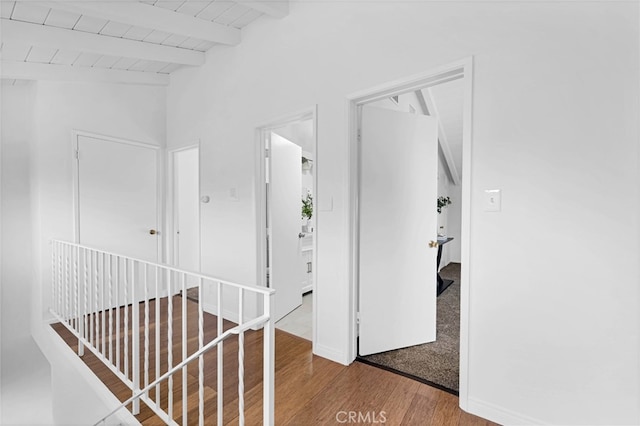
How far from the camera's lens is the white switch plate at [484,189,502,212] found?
166 cm

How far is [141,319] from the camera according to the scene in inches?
127

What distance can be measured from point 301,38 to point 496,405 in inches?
111

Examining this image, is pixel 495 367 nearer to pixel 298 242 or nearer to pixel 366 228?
pixel 366 228

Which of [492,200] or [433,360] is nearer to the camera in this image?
[492,200]

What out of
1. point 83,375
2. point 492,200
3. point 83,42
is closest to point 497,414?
point 492,200

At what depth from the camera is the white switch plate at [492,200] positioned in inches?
65.4

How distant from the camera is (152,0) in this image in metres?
2.28

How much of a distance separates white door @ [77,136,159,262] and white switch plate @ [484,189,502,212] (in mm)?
3593

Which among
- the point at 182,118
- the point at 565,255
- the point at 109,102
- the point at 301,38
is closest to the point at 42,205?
the point at 109,102

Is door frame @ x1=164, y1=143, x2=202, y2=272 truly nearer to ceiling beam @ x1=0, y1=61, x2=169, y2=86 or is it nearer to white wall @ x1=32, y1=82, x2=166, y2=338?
white wall @ x1=32, y1=82, x2=166, y2=338

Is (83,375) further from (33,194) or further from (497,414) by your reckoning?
(497,414)

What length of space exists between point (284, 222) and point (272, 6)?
1.92 meters

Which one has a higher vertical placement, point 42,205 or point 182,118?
point 182,118

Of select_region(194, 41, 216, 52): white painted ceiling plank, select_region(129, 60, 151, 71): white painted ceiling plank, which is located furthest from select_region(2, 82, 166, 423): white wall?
select_region(194, 41, 216, 52): white painted ceiling plank
